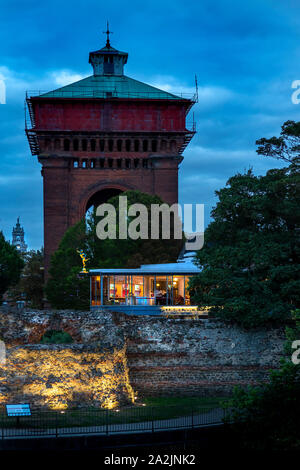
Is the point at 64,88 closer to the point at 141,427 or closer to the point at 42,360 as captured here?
the point at 42,360

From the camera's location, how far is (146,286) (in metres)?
35.4

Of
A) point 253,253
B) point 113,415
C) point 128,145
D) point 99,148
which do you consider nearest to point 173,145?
point 128,145

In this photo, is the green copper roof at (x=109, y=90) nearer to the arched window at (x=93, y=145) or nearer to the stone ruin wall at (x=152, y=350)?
the arched window at (x=93, y=145)

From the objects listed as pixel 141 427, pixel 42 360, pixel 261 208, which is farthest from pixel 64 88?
pixel 141 427

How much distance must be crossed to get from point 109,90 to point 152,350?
110 ft

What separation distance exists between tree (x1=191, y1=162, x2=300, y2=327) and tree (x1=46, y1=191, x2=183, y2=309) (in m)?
12.7

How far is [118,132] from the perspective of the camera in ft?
177

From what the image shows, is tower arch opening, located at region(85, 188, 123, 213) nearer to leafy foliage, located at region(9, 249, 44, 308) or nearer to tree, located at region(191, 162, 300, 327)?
leafy foliage, located at region(9, 249, 44, 308)

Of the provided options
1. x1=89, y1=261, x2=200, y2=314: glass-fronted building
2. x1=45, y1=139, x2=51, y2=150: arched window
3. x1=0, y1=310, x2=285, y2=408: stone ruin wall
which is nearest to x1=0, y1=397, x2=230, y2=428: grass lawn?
x1=0, y1=310, x2=285, y2=408: stone ruin wall

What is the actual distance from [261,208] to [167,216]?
649 inches

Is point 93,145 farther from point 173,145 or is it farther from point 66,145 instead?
point 173,145

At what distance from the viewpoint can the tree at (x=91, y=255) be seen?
44.2m

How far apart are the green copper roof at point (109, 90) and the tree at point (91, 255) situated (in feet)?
40.5

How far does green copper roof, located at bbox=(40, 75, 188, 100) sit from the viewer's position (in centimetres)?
5620
